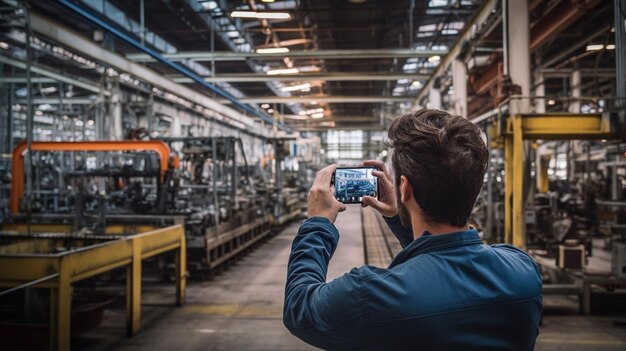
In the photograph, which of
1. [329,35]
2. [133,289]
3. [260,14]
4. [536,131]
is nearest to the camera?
[133,289]

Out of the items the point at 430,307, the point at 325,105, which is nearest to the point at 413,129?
the point at 430,307

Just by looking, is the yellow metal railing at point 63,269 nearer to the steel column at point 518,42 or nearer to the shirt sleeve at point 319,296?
the shirt sleeve at point 319,296

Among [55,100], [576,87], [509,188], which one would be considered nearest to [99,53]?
[55,100]

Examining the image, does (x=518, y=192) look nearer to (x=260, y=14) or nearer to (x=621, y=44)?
(x=621, y=44)

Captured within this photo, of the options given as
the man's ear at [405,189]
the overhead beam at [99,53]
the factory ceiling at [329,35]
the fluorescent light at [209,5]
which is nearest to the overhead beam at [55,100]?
the factory ceiling at [329,35]

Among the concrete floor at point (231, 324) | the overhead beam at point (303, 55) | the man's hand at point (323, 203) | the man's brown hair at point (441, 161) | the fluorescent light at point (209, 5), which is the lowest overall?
the concrete floor at point (231, 324)

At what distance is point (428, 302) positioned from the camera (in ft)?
3.57

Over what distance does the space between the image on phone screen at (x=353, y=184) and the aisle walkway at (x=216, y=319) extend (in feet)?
12.3

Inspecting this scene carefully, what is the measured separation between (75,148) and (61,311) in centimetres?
481

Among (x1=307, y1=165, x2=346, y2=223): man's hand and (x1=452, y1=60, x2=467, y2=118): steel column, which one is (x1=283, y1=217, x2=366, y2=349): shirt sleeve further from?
(x1=452, y1=60, x2=467, y2=118): steel column

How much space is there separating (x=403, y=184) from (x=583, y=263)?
6264mm

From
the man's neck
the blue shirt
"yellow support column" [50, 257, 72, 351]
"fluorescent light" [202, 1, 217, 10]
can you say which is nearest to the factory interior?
"yellow support column" [50, 257, 72, 351]

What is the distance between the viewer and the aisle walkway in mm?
5020

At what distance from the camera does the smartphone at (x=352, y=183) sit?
1490mm
